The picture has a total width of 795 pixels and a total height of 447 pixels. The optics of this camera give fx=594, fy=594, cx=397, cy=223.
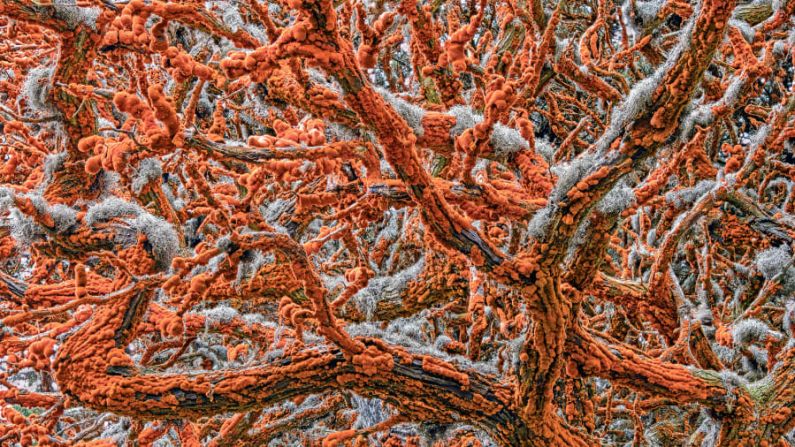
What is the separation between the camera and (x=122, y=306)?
217 cm

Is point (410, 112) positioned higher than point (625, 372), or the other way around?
point (410, 112)

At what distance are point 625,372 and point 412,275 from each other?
5.38ft

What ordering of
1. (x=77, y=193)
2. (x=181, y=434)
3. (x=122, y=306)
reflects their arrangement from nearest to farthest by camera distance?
(x=122, y=306)
(x=181, y=434)
(x=77, y=193)

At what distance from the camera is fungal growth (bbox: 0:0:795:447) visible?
4.60ft

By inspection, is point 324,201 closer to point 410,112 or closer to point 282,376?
point 282,376

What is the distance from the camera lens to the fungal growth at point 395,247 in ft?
4.60

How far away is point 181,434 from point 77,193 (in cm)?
146

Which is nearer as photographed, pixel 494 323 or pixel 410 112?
pixel 410 112

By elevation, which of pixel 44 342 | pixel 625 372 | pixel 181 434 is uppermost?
pixel 625 372

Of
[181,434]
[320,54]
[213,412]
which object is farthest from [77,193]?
[320,54]

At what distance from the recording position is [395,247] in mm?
3873

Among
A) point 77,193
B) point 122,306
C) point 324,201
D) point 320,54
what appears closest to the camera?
point 320,54

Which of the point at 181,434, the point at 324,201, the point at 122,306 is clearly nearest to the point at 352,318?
the point at 181,434

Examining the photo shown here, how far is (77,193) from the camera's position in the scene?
3.08 m
